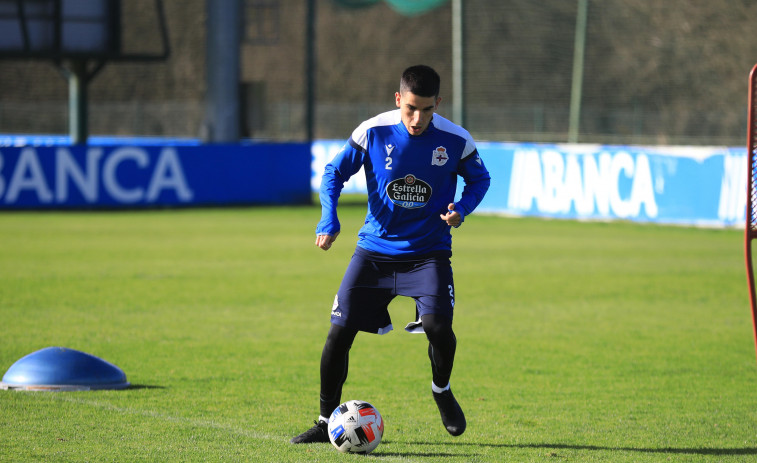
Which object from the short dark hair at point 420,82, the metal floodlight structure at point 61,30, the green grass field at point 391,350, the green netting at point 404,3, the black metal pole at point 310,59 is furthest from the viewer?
the green netting at point 404,3

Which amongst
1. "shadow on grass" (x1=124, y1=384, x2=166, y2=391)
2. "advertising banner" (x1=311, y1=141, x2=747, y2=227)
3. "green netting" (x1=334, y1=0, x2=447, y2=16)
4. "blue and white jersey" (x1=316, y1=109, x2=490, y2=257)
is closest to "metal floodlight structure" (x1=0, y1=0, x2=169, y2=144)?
"green netting" (x1=334, y1=0, x2=447, y2=16)

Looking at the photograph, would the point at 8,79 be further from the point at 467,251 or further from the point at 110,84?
the point at 467,251

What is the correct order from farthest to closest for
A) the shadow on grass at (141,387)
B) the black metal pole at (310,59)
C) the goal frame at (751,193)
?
the black metal pole at (310,59)
the shadow on grass at (141,387)
the goal frame at (751,193)

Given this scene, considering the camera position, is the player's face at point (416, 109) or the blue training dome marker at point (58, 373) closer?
the player's face at point (416, 109)

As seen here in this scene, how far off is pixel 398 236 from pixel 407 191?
0.86ft

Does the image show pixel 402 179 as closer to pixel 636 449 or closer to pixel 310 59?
pixel 636 449

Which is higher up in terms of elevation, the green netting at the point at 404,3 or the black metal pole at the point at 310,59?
the green netting at the point at 404,3

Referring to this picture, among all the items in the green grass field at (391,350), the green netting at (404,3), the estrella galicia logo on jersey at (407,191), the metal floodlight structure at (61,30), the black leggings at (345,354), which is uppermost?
the green netting at (404,3)

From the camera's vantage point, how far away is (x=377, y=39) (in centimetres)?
5294

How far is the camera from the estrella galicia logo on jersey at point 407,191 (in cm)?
640

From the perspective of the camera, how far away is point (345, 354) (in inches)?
254

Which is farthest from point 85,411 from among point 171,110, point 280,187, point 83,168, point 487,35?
point 487,35

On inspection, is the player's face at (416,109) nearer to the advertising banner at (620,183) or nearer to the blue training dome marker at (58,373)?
the blue training dome marker at (58,373)

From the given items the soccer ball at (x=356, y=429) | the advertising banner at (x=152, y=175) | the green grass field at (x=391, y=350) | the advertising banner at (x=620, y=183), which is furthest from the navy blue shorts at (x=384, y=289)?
the advertising banner at (x=152, y=175)
